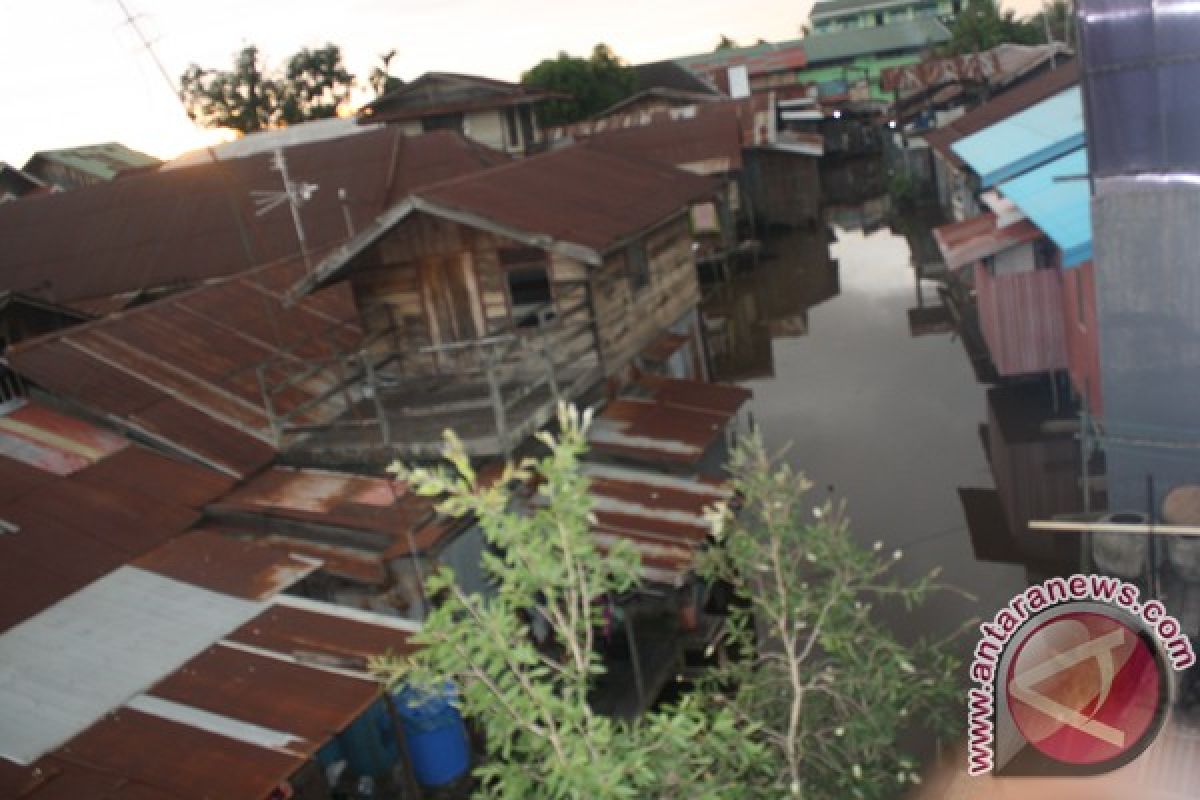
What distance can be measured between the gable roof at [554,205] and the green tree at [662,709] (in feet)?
24.7

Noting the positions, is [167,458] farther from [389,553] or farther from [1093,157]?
[1093,157]

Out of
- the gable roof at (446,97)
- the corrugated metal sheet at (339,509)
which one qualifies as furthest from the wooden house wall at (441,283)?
the gable roof at (446,97)

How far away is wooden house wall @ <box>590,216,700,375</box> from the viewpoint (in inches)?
586

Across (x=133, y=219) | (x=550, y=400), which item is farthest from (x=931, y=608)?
(x=133, y=219)

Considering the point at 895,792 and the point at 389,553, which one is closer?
the point at 895,792

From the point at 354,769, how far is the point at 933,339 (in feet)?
58.0

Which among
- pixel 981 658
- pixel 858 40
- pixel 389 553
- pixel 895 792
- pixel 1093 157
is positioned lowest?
pixel 895 792

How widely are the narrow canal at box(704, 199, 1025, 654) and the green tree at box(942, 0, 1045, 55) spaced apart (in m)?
35.5

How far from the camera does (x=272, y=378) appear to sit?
14023 mm

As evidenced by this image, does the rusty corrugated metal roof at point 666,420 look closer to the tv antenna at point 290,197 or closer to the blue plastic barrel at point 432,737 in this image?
the blue plastic barrel at point 432,737

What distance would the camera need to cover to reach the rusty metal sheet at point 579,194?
43.5 ft

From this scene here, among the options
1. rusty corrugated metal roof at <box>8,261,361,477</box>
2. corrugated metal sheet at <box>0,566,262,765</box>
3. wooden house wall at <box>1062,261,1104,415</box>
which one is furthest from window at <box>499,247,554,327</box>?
wooden house wall at <box>1062,261,1104,415</box>

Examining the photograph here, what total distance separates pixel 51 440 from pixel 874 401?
14.7 meters

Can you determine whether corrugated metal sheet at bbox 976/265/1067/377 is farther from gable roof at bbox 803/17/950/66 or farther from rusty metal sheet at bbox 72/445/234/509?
gable roof at bbox 803/17/950/66
